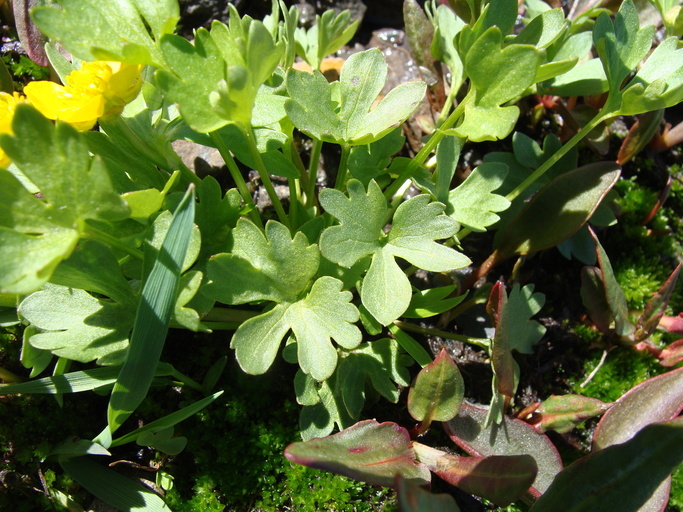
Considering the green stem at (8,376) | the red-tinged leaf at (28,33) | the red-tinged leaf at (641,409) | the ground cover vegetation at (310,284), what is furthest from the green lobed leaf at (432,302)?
the red-tinged leaf at (28,33)

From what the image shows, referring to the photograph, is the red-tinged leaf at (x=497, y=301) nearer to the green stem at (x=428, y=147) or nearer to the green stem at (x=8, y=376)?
the green stem at (x=428, y=147)

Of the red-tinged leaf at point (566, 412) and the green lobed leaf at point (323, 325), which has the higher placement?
the green lobed leaf at point (323, 325)

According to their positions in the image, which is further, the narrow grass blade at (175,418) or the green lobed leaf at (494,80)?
the narrow grass blade at (175,418)

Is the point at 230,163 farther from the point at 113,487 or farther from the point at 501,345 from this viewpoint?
the point at 113,487

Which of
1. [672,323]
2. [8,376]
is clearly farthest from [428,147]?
[8,376]

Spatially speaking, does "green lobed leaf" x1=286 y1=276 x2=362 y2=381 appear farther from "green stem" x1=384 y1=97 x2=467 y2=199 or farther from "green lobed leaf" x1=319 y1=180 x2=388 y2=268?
"green stem" x1=384 y1=97 x2=467 y2=199

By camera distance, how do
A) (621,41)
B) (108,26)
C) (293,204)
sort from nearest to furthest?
(108,26)
(621,41)
(293,204)
